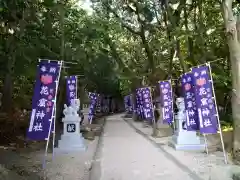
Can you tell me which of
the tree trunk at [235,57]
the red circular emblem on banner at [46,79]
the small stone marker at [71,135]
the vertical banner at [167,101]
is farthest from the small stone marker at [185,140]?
the red circular emblem on banner at [46,79]

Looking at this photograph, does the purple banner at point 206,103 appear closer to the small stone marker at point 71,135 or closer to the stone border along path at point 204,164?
the stone border along path at point 204,164

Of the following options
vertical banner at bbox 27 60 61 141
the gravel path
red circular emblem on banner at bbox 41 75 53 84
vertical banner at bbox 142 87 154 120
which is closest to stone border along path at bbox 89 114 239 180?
the gravel path

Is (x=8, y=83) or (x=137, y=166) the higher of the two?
(x=8, y=83)

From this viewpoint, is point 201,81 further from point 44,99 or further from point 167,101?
point 167,101

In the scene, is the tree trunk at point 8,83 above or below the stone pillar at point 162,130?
above

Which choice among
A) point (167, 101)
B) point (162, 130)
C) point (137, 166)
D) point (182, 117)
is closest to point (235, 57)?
point (182, 117)

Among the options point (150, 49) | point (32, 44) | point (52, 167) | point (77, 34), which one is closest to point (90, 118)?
point (150, 49)

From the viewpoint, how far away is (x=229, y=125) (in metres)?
15.2

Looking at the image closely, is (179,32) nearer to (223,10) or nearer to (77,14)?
(223,10)

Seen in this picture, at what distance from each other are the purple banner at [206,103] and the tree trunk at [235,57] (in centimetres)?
57

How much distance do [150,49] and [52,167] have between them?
1467 cm

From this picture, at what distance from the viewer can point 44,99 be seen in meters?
9.62

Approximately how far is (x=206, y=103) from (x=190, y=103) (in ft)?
5.00

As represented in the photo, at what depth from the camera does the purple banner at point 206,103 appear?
375 inches
